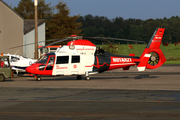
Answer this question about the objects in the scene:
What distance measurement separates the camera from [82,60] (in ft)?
62.7

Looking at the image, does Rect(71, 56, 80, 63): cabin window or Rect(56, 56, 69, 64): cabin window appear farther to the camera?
Rect(71, 56, 80, 63): cabin window

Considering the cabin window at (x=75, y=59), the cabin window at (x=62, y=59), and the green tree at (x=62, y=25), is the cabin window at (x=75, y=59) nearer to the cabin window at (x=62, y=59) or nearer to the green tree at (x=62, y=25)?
the cabin window at (x=62, y=59)

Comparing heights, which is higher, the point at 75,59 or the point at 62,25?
the point at 62,25

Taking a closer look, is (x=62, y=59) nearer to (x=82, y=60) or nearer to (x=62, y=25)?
(x=82, y=60)

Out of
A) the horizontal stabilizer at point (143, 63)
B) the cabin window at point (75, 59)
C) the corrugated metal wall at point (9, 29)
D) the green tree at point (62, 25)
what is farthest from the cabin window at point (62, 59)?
the green tree at point (62, 25)

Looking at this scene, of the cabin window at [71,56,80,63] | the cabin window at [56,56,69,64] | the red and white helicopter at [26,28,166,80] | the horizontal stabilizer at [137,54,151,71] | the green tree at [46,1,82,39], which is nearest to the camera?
the red and white helicopter at [26,28,166,80]

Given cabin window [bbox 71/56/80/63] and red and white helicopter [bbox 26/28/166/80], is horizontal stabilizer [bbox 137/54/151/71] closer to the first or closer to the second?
red and white helicopter [bbox 26/28/166/80]

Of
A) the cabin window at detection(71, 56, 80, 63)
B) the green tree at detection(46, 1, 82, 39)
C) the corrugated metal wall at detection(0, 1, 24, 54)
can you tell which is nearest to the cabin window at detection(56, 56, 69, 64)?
the cabin window at detection(71, 56, 80, 63)

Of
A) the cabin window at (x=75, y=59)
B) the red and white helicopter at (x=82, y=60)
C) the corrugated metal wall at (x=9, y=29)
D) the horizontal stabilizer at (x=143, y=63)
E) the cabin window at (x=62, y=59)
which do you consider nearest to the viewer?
the red and white helicopter at (x=82, y=60)

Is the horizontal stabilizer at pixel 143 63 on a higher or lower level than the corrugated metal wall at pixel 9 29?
lower

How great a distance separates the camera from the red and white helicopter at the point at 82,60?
18.7 m

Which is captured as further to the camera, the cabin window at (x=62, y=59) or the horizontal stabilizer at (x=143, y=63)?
the horizontal stabilizer at (x=143, y=63)

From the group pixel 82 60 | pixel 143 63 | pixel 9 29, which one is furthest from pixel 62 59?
pixel 9 29

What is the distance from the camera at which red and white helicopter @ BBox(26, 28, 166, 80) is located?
736 inches
